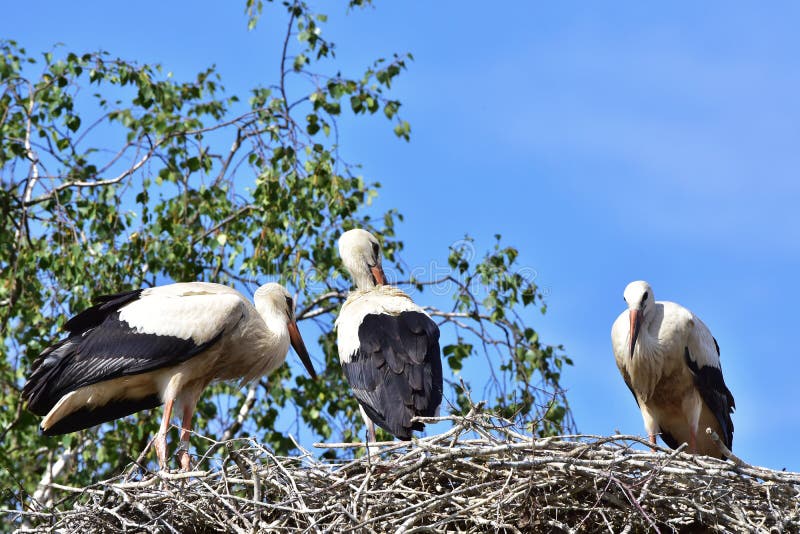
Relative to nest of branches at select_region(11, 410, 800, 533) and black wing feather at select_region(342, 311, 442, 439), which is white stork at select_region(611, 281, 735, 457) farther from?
nest of branches at select_region(11, 410, 800, 533)

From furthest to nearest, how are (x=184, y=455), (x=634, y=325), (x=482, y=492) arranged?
(x=634, y=325) → (x=184, y=455) → (x=482, y=492)

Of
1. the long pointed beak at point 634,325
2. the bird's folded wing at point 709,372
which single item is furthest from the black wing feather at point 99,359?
the bird's folded wing at point 709,372

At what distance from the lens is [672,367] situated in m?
5.41

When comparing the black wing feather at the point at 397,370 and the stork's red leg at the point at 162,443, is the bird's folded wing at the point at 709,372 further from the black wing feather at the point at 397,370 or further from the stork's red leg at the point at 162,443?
the stork's red leg at the point at 162,443

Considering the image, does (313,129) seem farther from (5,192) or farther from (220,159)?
(5,192)

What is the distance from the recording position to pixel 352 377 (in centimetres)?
505

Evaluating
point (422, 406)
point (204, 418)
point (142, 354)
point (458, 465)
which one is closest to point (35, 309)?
point (204, 418)

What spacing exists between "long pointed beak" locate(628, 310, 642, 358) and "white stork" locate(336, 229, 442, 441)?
3.01 ft

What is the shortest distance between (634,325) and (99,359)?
7.96ft

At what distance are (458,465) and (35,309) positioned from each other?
11.5ft

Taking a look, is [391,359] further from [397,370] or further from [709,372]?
[709,372]

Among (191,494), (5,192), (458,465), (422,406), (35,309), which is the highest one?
(5,192)

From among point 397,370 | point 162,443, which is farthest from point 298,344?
point 397,370

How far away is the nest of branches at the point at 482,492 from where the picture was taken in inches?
147
